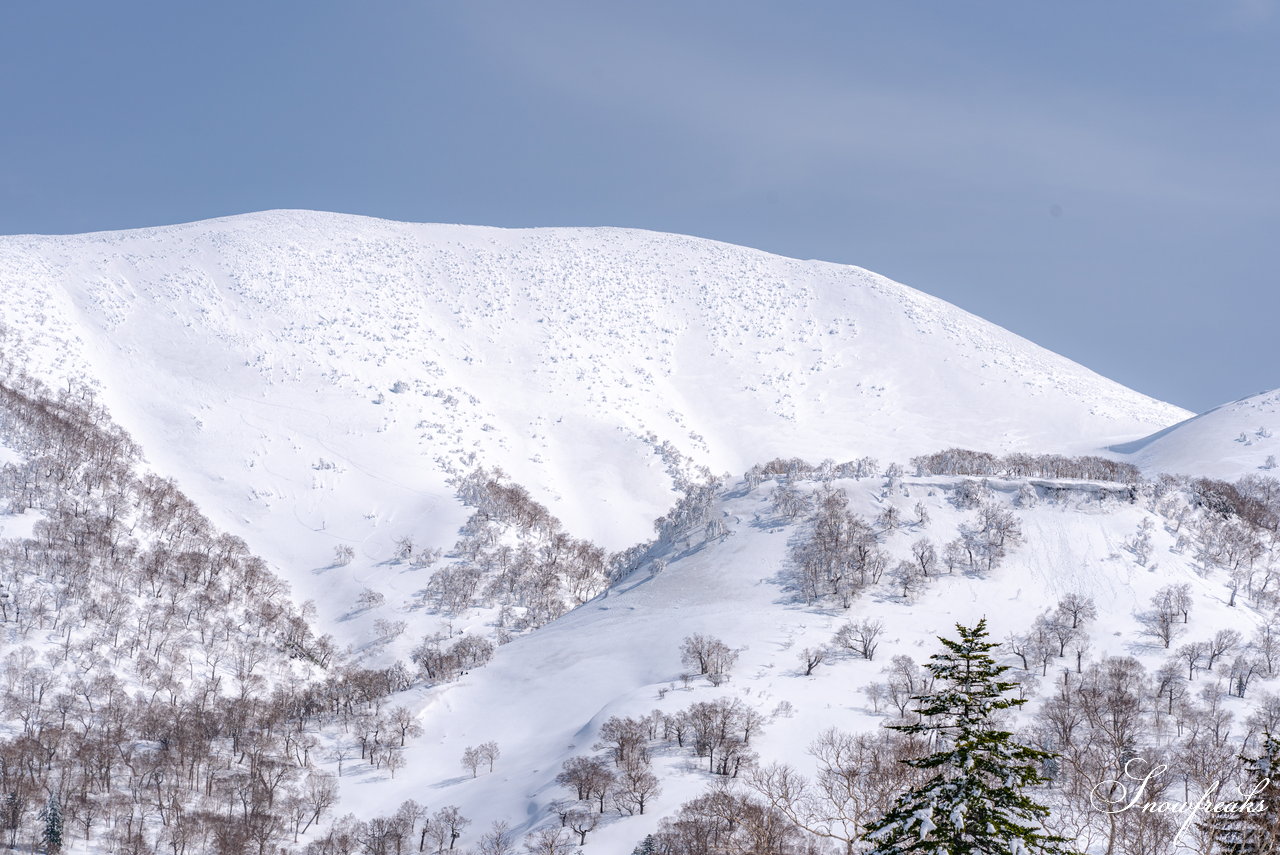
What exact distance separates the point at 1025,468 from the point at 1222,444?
51.2 metres

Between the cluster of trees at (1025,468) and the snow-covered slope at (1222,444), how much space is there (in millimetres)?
18292

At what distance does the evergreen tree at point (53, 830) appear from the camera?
7125cm

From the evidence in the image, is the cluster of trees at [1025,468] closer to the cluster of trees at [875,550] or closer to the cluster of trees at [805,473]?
the cluster of trees at [805,473]

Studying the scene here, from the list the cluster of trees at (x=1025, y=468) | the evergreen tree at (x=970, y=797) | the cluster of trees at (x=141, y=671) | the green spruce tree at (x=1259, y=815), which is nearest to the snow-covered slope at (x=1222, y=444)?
the cluster of trees at (x=1025, y=468)

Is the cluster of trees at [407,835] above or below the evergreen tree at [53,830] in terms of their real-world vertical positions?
below

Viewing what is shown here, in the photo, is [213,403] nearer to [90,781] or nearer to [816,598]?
[90,781]

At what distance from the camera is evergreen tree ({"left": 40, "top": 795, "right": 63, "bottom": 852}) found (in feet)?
234

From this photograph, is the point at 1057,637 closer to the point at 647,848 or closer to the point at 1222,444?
the point at 647,848

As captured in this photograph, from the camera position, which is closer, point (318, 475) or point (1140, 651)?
point (1140, 651)

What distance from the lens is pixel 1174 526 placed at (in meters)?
117

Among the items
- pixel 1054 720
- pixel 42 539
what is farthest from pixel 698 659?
pixel 42 539

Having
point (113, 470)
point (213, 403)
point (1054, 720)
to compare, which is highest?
point (213, 403)

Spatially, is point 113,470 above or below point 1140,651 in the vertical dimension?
above

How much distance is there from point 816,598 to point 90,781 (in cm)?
8141
